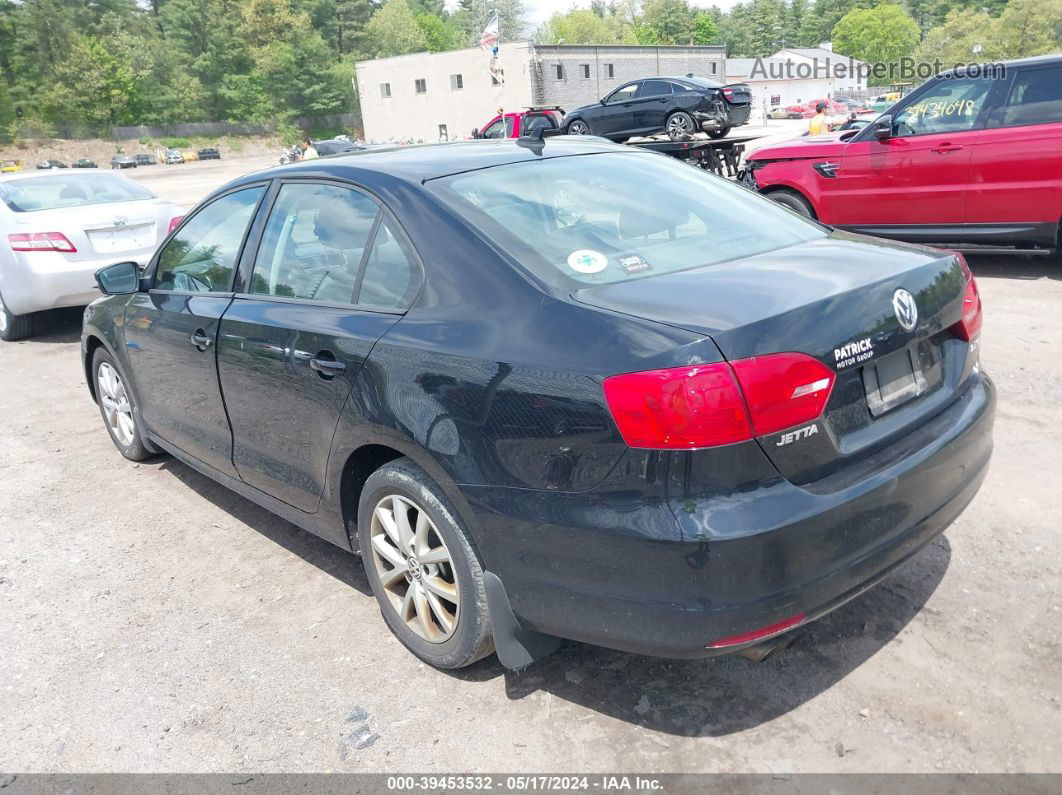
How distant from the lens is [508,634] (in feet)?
8.68

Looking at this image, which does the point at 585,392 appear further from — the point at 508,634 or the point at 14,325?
the point at 14,325

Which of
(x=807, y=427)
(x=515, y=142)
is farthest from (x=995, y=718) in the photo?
(x=515, y=142)

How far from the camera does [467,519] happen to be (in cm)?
265

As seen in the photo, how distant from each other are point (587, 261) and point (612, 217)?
1.38 ft

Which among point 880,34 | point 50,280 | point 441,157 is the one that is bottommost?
point 50,280

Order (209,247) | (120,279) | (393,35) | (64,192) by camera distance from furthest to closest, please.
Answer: (393,35)
(64,192)
(120,279)
(209,247)

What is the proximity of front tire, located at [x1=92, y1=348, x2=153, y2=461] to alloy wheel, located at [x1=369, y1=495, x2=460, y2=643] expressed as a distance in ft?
8.09

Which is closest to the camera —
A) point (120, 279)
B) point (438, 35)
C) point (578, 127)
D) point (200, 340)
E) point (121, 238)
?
point (200, 340)

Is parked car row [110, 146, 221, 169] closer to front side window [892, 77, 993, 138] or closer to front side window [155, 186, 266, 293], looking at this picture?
front side window [892, 77, 993, 138]

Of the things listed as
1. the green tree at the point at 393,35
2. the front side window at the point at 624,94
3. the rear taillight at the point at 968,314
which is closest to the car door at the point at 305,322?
the rear taillight at the point at 968,314

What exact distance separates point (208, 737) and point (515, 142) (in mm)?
2516

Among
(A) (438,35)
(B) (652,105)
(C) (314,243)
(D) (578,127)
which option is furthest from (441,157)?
(A) (438,35)

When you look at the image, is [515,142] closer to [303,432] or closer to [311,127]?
[303,432]

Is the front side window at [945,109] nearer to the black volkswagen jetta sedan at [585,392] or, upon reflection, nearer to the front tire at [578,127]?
the black volkswagen jetta sedan at [585,392]
